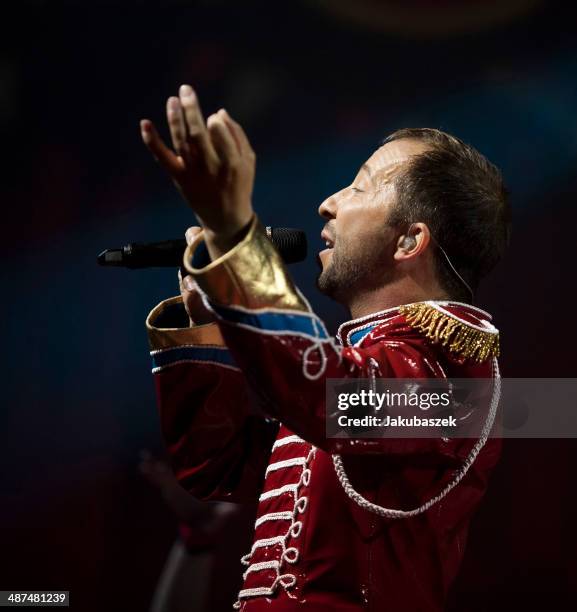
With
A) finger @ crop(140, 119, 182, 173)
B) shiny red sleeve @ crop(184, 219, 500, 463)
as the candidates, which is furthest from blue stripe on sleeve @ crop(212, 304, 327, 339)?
finger @ crop(140, 119, 182, 173)

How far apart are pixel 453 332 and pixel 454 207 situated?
21 centimetres

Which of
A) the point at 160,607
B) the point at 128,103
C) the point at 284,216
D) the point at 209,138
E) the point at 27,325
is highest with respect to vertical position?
the point at 128,103

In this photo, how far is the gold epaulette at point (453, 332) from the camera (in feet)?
3.17

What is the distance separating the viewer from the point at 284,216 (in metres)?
1.96

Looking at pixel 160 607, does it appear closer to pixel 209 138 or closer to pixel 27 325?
pixel 27 325

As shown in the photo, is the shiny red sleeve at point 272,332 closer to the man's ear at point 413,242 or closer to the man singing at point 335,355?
the man singing at point 335,355

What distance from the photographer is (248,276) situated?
755 mm

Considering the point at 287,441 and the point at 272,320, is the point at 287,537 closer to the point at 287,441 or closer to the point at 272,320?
the point at 287,441

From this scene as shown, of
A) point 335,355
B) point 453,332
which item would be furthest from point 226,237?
point 453,332

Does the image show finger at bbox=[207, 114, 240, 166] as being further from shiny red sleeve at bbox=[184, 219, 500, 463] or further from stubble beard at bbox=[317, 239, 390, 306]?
stubble beard at bbox=[317, 239, 390, 306]

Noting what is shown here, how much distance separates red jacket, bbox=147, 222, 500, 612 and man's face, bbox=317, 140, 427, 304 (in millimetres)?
64

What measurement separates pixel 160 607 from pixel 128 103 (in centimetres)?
116

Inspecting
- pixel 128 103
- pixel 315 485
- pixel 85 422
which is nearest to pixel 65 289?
pixel 85 422

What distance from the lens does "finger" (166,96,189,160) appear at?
705 millimetres
